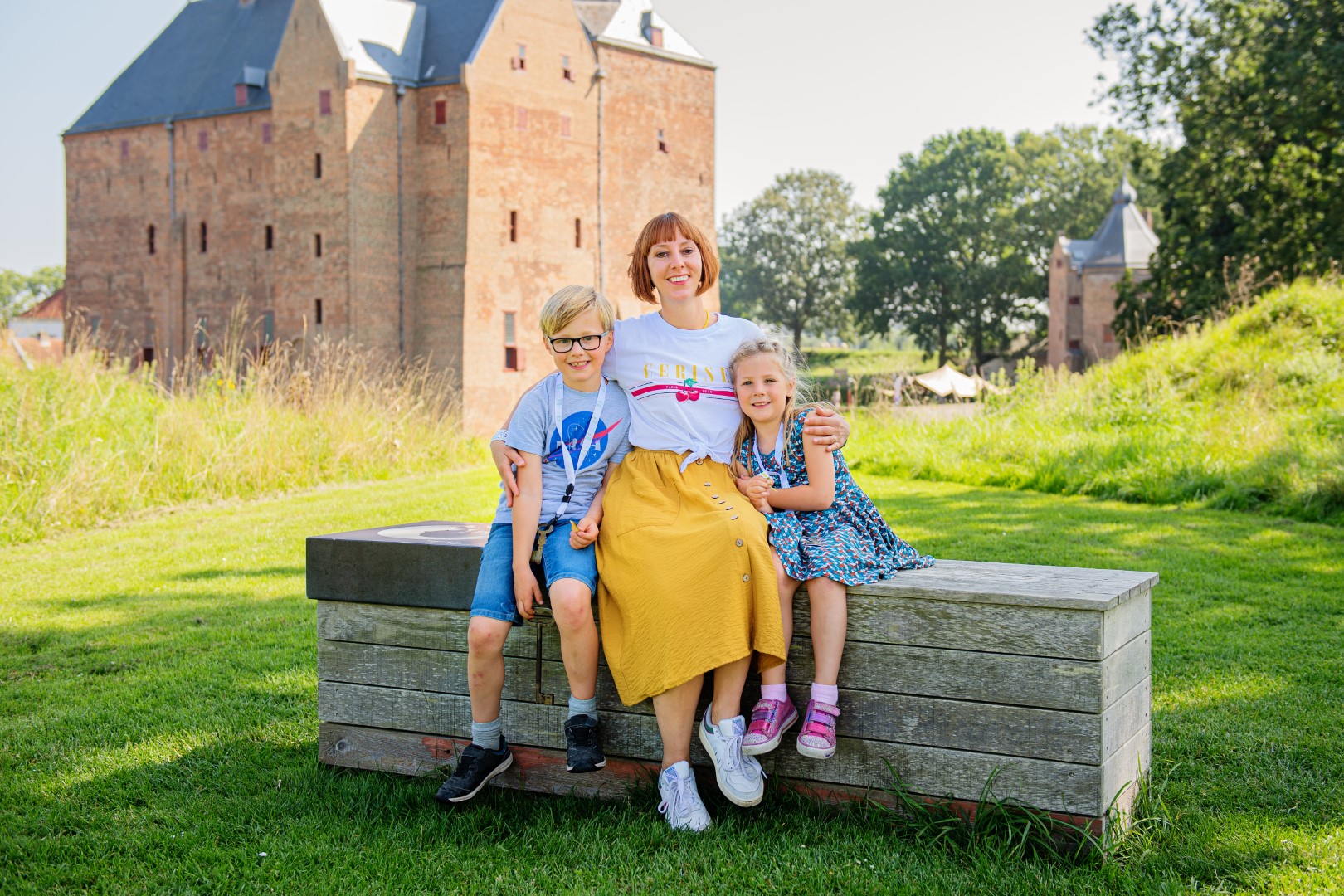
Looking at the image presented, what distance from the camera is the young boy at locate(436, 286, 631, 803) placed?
3561 mm

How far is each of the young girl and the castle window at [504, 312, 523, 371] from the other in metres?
28.5

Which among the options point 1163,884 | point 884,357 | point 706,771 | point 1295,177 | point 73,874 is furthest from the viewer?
point 884,357

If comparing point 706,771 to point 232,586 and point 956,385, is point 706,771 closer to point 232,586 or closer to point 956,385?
point 232,586

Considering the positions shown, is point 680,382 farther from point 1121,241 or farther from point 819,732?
point 1121,241

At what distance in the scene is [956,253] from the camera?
63.7 m

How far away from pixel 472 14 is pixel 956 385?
3098cm

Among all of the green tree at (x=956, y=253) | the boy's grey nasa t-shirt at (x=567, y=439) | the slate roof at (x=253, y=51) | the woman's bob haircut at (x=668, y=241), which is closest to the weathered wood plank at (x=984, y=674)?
the boy's grey nasa t-shirt at (x=567, y=439)

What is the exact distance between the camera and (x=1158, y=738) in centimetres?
417

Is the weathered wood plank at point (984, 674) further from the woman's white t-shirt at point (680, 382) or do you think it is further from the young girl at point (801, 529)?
the woman's white t-shirt at point (680, 382)

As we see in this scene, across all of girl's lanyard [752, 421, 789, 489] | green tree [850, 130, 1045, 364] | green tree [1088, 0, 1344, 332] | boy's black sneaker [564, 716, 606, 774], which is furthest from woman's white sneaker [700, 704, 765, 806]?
green tree [850, 130, 1045, 364]

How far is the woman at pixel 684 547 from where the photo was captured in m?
3.37

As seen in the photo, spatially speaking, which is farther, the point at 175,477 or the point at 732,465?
the point at 175,477

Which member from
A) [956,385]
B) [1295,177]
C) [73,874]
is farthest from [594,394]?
[956,385]

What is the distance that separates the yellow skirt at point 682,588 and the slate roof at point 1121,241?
185ft
